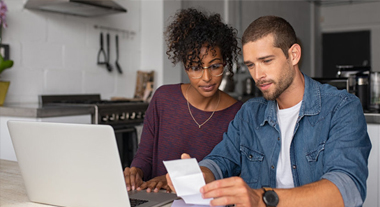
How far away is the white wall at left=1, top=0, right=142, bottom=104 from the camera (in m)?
3.10

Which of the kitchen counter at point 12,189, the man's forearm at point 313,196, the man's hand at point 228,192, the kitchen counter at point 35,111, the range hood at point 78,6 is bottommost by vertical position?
the kitchen counter at point 12,189

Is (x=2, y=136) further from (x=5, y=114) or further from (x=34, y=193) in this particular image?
(x=34, y=193)

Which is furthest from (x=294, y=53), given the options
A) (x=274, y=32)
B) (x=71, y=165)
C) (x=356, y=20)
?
(x=356, y=20)

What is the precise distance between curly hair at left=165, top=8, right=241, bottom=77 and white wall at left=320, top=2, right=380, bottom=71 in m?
6.33

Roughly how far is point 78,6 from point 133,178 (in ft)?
6.78

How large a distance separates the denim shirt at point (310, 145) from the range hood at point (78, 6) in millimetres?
1935

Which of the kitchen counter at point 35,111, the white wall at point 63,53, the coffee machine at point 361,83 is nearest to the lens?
the kitchen counter at point 35,111

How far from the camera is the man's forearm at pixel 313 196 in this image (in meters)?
1.10

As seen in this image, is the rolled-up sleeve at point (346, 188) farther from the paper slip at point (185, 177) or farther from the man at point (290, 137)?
the paper slip at point (185, 177)

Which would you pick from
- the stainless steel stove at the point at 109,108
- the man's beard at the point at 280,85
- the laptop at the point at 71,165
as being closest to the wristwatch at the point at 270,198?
the laptop at the point at 71,165

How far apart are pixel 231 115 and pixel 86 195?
2.92ft

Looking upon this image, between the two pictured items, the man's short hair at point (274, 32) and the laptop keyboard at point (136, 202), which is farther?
the man's short hair at point (274, 32)

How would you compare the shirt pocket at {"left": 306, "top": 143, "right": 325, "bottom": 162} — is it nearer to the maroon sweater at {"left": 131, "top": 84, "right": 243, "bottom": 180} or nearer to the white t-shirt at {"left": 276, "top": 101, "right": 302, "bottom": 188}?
the white t-shirt at {"left": 276, "top": 101, "right": 302, "bottom": 188}

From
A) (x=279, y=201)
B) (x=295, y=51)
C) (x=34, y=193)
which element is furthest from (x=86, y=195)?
(x=295, y=51)
